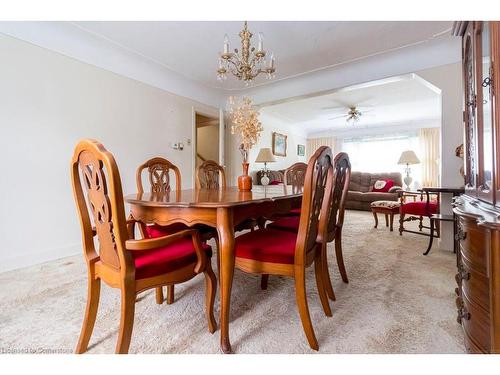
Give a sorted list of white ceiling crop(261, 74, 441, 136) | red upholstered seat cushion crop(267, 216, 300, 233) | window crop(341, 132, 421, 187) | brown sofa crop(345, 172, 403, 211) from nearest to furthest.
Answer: red upholstered seat cushion crop(267, 216, 300, 233) < white ceiling crop(261, 74, 441, 136) < brown sofa crop(345, 172, 403, 211) < window crop(341, 132, 421, 187)

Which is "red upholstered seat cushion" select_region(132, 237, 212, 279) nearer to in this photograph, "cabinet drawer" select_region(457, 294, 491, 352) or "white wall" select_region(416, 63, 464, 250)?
"cabinet drawer" select_region(457, 294, 491, 352)

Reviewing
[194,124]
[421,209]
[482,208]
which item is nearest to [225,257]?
[482,208]

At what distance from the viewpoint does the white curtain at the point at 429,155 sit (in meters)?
6.20

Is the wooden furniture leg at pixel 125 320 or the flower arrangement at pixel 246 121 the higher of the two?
the flower arrangement at pixel 246 121

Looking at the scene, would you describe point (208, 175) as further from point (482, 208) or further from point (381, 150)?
point (381, 150)

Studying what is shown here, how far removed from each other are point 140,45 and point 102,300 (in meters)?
2.67

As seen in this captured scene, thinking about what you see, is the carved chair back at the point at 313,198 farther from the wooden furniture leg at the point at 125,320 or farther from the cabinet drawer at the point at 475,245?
the wooden furniture leg at the point at 125,320

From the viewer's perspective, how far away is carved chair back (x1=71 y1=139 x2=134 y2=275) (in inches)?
34.3

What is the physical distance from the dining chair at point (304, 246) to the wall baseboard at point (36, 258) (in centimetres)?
221

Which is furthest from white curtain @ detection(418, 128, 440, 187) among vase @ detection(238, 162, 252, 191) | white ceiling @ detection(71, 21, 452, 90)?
vase @ detection(238, 162, 252, 191)

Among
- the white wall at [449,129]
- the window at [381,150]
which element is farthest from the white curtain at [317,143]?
the white wall at [449,129]

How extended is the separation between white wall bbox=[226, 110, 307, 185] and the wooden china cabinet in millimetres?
3600

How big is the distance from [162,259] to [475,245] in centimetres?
129
